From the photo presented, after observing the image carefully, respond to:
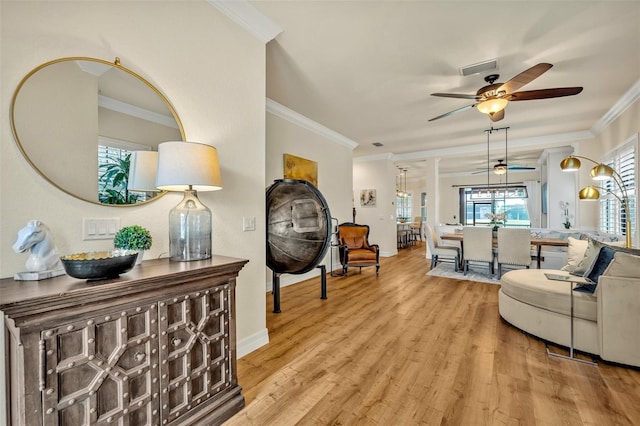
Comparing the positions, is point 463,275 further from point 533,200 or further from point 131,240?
point 533,200

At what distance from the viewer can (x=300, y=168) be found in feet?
16.4

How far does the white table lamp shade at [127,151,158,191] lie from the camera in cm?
171

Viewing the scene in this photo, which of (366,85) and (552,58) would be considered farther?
(366,85)

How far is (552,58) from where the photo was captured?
9.91 feet

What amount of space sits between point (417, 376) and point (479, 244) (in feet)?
12.6

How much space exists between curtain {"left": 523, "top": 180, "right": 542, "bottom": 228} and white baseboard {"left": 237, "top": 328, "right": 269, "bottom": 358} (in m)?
11.2

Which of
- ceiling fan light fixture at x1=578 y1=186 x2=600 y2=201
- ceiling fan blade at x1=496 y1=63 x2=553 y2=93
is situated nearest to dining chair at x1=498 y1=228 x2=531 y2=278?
ceiling fan light fixture at x1=578 y1=186 x2=600 y2=201

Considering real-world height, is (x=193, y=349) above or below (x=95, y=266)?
below

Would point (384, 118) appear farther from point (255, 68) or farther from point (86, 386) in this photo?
point (86, 386)

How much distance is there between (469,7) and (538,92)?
4.47 feet

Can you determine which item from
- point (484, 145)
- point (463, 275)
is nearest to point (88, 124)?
point (463, 275)

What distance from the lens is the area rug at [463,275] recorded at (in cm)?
506

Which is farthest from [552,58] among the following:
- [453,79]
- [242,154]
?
[242,154]

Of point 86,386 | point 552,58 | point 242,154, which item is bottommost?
point 86,386
